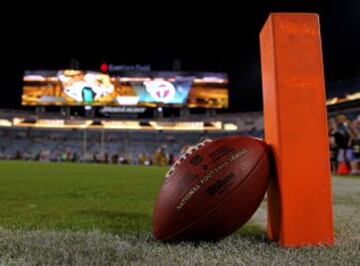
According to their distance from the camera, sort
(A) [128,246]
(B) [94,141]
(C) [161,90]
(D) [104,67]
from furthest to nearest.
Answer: (B) [94,141] < (D) [104,67] < (C) [161,90] < (A) [128,246]

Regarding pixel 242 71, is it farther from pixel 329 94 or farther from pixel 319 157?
pixel 319 157

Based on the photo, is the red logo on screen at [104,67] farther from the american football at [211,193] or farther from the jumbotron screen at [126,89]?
the american football at [211,193]

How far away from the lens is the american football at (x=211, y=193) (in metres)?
1.81

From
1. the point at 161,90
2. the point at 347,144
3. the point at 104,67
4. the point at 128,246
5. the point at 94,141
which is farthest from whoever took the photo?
the point at 94,141

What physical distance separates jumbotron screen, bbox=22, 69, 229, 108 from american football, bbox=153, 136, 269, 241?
1356 inches

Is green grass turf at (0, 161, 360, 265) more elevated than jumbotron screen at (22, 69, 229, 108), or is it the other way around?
jumbotron screen at (22, 69, 229, 108)

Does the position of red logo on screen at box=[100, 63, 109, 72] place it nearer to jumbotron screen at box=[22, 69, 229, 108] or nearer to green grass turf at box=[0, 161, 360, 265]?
jumbotron screen at box=[22, 69, 229, 108]

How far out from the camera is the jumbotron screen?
119 ft

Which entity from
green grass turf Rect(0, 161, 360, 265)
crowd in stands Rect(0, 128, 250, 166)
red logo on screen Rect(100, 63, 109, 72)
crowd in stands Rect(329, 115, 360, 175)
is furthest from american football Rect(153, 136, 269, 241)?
crowd in stands Rect(0, 128, 250, 166)

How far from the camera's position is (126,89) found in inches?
1444

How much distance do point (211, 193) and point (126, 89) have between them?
3549 cm

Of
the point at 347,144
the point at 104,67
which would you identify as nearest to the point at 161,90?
the point at 104,67

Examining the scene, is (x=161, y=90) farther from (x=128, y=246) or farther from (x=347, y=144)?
(x=128, y=246)

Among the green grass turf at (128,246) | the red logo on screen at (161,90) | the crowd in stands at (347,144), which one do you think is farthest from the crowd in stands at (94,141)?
the green grass turf at (128,246)
